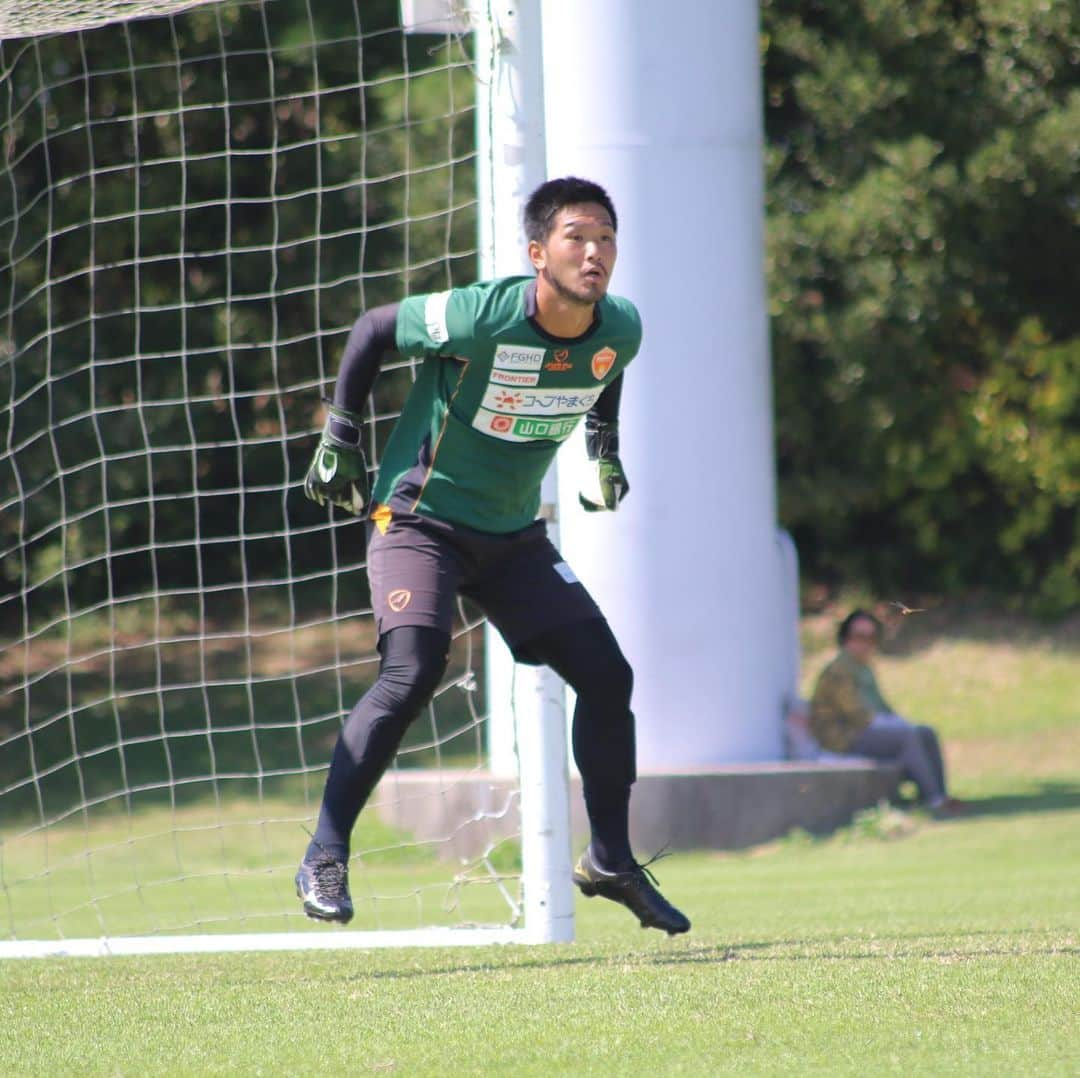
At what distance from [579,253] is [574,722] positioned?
4.56ft

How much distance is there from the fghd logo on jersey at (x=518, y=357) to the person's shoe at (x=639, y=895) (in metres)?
1.46

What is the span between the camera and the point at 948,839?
448 inches

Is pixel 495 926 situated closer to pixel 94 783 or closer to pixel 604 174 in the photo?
pixel 604 174

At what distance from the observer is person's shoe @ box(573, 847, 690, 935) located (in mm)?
5273

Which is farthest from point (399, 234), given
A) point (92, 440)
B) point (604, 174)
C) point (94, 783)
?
point (604, 174)

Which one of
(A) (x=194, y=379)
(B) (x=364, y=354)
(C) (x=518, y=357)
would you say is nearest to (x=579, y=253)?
(C) (x=518, y=357)

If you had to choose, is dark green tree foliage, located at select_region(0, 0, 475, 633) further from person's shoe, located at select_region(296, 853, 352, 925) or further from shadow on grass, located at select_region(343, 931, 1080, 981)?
person's shoe, located at select_region(296, 853, 352, 925)

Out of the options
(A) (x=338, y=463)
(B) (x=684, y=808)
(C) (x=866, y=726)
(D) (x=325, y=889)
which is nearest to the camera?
(D) (x=325, y=889)

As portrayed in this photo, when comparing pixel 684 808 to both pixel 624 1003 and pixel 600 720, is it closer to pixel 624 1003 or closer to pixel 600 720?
pixel 600 720

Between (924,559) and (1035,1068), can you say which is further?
(924,559)

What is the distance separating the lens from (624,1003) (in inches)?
170

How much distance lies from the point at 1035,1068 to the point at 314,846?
2125 mm

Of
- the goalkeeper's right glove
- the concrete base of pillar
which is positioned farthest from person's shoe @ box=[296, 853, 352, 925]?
the concrete base of pillar

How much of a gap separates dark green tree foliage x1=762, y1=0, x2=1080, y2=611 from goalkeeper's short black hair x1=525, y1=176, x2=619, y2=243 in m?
14.2
